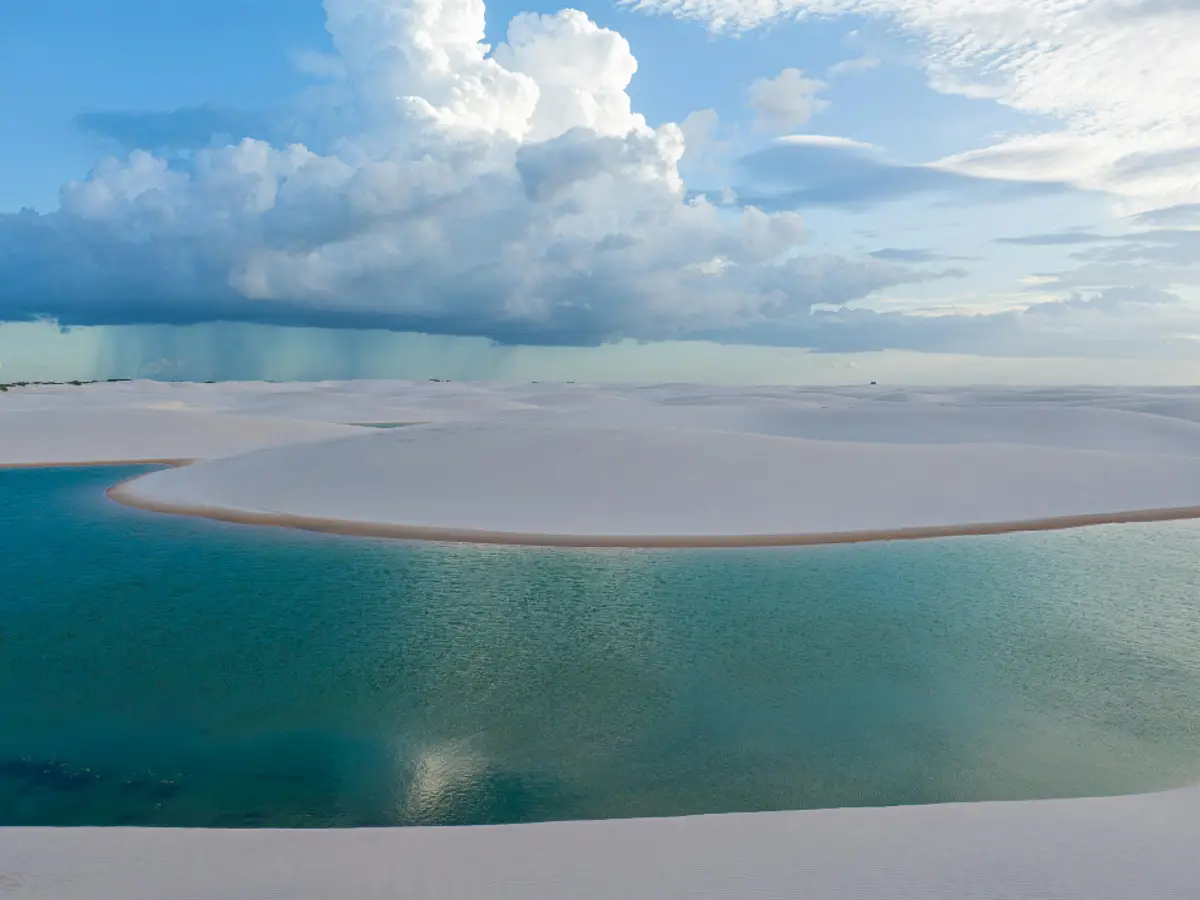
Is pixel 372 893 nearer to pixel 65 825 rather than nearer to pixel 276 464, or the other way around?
pixel 65 825

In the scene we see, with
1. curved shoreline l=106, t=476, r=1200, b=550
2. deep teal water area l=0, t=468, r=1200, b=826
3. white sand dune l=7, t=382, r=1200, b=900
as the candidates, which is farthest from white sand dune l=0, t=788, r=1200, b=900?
curved shoreline l=106, t=476, r=1200, b=550

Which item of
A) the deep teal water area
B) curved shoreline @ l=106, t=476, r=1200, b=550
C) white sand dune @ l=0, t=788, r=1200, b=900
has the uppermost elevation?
white sand dune @ l=0, t=788, r=1200, b=900

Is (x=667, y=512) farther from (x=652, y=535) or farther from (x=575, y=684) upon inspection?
(x=575, y=684)

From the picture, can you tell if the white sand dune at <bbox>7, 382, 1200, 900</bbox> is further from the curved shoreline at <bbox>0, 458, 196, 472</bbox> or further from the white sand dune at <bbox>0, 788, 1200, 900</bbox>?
the curved shoreline at <bbox>0, 458, 196, 472</bbox>

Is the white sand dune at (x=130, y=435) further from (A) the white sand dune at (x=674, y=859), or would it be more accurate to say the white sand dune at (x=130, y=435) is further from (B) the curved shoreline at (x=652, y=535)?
(A) the white sand dune at (x=674, y=859)

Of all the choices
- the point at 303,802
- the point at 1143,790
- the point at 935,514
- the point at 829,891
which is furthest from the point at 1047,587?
the point at 303,802

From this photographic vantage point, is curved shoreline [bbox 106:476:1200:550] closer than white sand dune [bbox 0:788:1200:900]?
No
